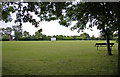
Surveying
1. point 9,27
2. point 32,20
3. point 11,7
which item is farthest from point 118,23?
point 9,27

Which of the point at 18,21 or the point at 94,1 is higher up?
the point at 94,1

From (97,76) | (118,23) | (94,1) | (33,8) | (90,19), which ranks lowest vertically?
(97,76)

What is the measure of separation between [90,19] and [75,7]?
2.54 feet

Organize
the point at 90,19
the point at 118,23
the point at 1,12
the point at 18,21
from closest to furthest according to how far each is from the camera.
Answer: the point at 118,23 < the point at 18,21 < the point at 1,12 < the point at 90,19

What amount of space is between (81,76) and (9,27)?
2.42 m

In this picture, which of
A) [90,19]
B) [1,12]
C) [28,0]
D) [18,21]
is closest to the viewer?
[18,21]

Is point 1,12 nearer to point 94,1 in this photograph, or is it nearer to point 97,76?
point 94,1

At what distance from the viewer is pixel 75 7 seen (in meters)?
3.58

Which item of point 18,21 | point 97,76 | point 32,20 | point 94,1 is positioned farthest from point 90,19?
point 18,21

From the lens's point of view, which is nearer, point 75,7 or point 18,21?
point 18,21

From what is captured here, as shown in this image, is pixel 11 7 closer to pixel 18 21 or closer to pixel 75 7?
pixel 18 21

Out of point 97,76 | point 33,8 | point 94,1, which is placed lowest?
point 97,76

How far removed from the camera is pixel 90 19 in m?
3.10

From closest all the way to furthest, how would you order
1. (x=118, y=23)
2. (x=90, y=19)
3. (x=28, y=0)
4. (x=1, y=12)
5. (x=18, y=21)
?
(x=118, y=23) → (x=18, y=21) → (x=28, y=0) → (x=1, y=12) → (x=90, y=19)
